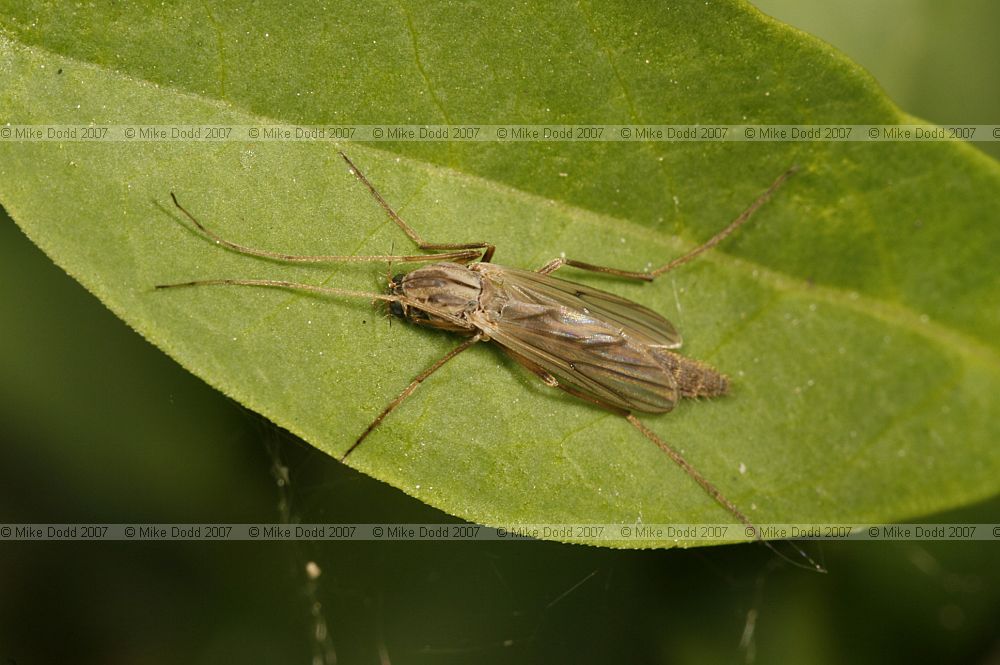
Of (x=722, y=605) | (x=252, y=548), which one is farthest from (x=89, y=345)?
(x=722, y=605)

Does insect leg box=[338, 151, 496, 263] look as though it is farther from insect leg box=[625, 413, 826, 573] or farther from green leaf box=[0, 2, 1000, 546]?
insect leg box=[625, 413, 826, 573]

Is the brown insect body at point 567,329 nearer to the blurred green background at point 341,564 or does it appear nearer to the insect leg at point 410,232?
the insect leg at point 410,232

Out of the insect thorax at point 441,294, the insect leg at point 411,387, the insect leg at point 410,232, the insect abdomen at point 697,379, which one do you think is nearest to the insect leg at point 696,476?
the insect abdomen at point 697,379

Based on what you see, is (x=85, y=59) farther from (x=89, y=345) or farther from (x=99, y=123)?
(x=89, y=345)

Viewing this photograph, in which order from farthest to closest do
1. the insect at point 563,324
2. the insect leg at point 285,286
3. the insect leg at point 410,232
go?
1. the insect at point 563,324
2. the insect leg at point 410,232
3. the insect leg at point 285,286

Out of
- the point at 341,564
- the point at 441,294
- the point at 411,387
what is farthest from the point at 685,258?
the point at 341,564
